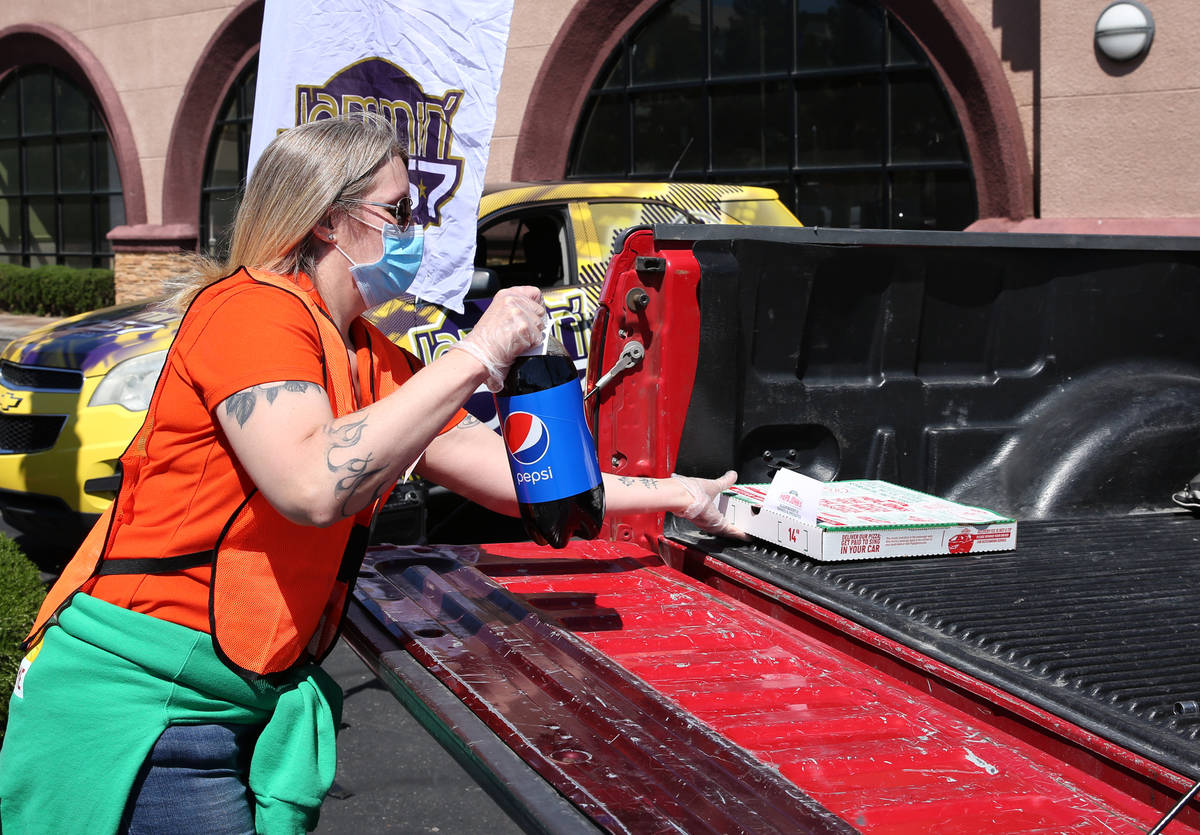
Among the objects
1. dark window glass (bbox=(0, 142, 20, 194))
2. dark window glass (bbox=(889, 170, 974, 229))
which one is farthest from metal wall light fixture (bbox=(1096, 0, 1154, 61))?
dark window glass (bbox=(0, 142, 20, 194))

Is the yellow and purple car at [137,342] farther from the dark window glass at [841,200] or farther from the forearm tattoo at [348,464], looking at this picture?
the dark window glass at [841,200]

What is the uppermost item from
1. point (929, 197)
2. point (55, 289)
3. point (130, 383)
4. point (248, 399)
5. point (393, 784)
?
point (929, 197)

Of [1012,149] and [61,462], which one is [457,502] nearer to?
[61,462]

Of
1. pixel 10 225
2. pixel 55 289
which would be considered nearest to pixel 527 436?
pixel 55 289

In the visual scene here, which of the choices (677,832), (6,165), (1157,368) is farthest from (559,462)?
(6,165)

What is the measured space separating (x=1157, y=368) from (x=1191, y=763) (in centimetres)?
253

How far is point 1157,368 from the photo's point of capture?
4195 mm

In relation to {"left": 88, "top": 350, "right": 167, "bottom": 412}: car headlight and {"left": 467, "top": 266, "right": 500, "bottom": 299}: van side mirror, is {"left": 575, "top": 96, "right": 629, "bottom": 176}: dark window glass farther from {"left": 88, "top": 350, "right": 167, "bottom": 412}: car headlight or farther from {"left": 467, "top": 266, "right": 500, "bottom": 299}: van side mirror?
{"left": 88, "top": 350, "right": 167, "bottom": 412}: car headlight

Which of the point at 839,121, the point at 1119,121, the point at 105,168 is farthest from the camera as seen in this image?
the point at 105,168

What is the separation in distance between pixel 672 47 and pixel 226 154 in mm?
8336

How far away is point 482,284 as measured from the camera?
6.65 metres

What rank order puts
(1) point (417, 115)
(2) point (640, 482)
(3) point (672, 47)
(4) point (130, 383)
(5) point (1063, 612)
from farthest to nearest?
1. (3) point (672, 47)
2. (4) point (130, 383)
3. (1) point (417, 115)
4. (2) point (640, 482)
5. (5) point (1063, 612)

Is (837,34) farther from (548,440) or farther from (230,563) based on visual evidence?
(230,563)

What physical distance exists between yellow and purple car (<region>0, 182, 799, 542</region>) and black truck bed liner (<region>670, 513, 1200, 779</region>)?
11.1 feet
